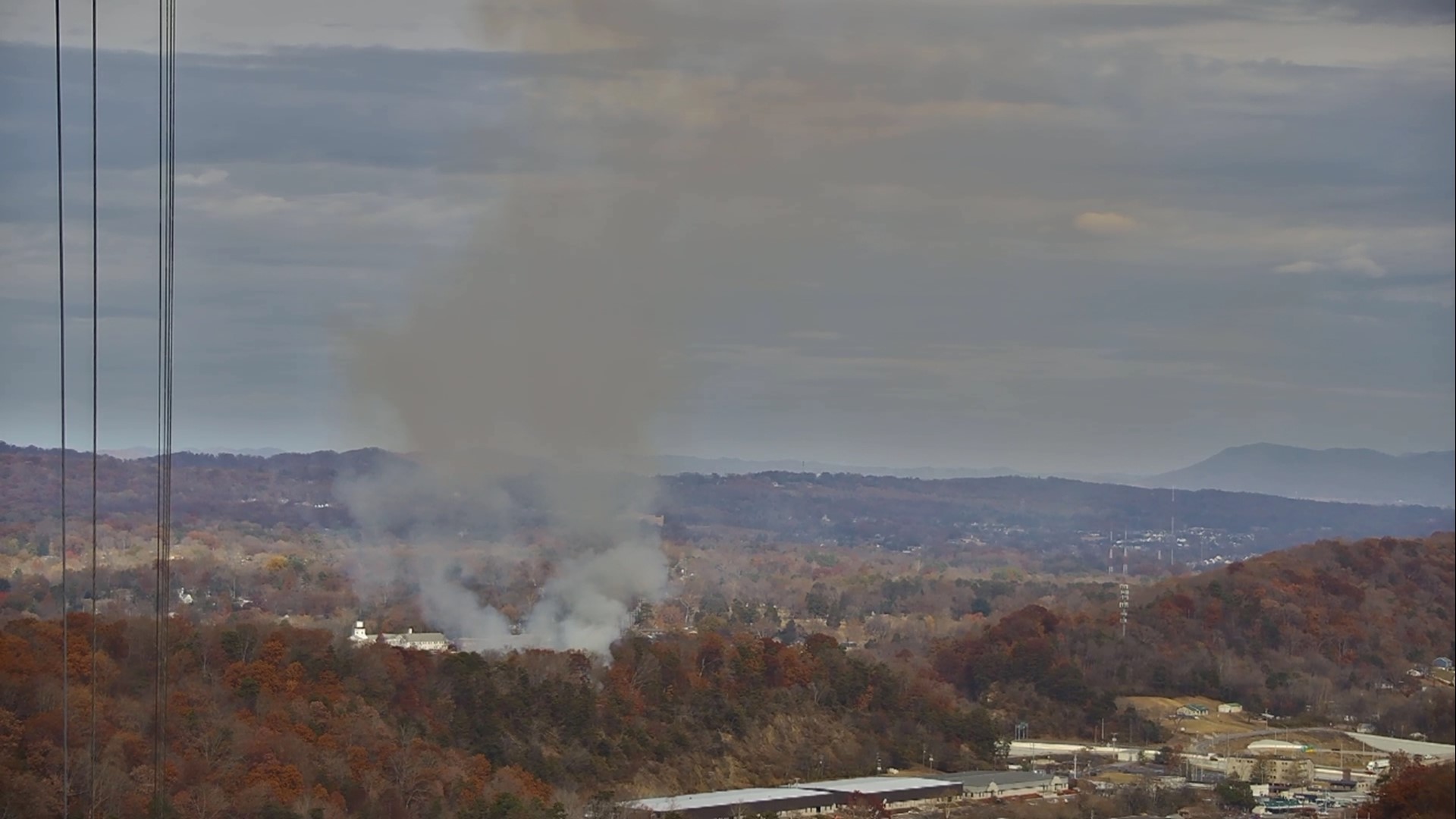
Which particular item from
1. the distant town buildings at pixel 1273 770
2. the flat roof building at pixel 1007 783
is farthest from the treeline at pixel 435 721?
the distant town buildings at pixel 1273 770

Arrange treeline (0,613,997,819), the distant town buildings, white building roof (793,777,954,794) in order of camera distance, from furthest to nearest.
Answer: white building roof (793,777,954,794) < the distant town buildings < treeline (0,613,997,819)

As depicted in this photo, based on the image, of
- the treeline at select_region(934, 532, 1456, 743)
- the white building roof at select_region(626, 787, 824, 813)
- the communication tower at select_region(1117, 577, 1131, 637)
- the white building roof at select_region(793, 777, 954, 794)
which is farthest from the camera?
the communication tower at select_region(1117, 577, 1131, 637)

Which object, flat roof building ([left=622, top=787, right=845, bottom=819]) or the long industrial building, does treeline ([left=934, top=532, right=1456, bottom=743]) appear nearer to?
the long industrial building

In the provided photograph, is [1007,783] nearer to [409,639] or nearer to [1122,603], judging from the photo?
[1122,603]

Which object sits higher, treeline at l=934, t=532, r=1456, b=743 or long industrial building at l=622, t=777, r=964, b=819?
treeline at l=934, t=532, r=1456, b=743

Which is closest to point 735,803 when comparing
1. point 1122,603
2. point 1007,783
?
point 1007,783

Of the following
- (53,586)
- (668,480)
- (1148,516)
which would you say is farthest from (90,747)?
(1148,516)

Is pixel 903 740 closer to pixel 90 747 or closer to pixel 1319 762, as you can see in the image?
pixel 1319 762

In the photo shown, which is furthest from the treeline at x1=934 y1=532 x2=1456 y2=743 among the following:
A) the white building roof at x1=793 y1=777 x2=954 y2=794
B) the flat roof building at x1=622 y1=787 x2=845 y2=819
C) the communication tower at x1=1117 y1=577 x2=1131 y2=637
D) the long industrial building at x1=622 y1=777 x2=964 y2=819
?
the flat roof building at x1=622 y1=787 x2=845 y2=819
